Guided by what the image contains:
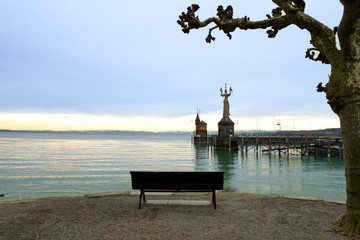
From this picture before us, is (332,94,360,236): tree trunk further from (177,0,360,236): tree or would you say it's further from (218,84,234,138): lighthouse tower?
(218,84,234,138): lighthouse tower

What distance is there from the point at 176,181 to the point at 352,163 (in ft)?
14.5

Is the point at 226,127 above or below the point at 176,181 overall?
above

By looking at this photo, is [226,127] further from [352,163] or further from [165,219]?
[165,219]

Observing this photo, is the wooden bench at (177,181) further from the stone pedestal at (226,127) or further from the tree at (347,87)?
the stone pedestal at (226,127)

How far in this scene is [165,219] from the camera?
6.39 m

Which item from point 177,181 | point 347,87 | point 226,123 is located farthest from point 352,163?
point 226,123

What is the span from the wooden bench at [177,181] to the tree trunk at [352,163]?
3.05 metres

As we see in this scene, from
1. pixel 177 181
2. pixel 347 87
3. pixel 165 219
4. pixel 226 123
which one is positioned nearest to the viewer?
pixel 347 87

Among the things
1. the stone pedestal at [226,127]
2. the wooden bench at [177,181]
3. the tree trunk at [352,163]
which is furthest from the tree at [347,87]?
the stone pedestal at [226,127]

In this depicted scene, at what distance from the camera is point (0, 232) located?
5.54 meters

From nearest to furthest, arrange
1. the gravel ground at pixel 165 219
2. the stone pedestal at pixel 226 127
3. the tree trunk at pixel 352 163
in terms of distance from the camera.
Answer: the gravel ground at pixel 165 219, the tree trunk at pixel 352 163, the stone pedestal at pixel 226 127

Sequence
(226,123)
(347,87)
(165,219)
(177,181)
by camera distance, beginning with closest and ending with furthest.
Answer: (347,87)
(165,219)
(177,181)
(226,123)

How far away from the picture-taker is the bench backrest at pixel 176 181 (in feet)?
24.0

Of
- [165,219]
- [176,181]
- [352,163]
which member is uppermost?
[352,163]
